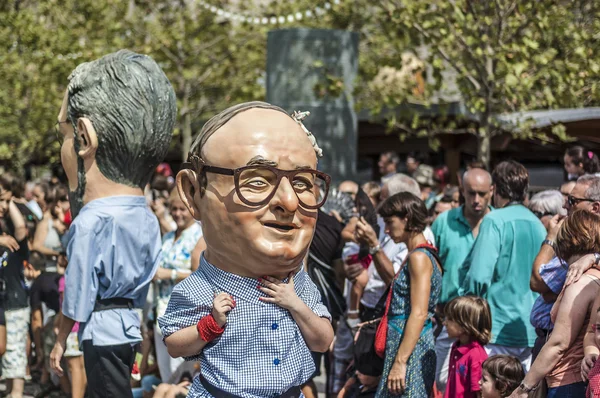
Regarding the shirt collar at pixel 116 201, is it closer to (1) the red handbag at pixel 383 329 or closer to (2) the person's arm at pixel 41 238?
(1) the red handbag at pixel 383 329

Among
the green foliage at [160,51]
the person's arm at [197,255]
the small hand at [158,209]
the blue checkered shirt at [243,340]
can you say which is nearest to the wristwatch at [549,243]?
the person's arm at [197,255]

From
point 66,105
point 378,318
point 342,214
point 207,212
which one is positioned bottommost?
point 378,318

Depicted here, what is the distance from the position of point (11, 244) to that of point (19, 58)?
11.8 meters

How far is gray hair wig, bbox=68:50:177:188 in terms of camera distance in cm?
489

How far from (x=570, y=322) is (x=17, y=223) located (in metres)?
4.88

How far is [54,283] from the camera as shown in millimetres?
8258

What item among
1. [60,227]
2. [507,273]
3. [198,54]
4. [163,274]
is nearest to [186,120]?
[198,54]

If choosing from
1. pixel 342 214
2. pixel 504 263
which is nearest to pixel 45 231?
pixel 342 214

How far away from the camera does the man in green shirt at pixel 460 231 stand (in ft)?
20.6

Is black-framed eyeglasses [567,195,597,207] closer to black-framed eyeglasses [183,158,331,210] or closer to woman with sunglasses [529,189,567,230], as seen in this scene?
woman with sunglasses [529,189,567,230]

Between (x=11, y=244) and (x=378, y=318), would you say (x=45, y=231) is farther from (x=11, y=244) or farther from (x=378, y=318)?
(x=378, y=318)

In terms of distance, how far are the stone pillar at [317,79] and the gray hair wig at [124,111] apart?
521cm

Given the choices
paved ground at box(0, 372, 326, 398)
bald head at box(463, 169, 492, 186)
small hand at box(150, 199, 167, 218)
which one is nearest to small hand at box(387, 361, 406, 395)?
bald head at box(463, 169, 492, 186)

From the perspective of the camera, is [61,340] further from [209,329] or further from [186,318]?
[209,329]
